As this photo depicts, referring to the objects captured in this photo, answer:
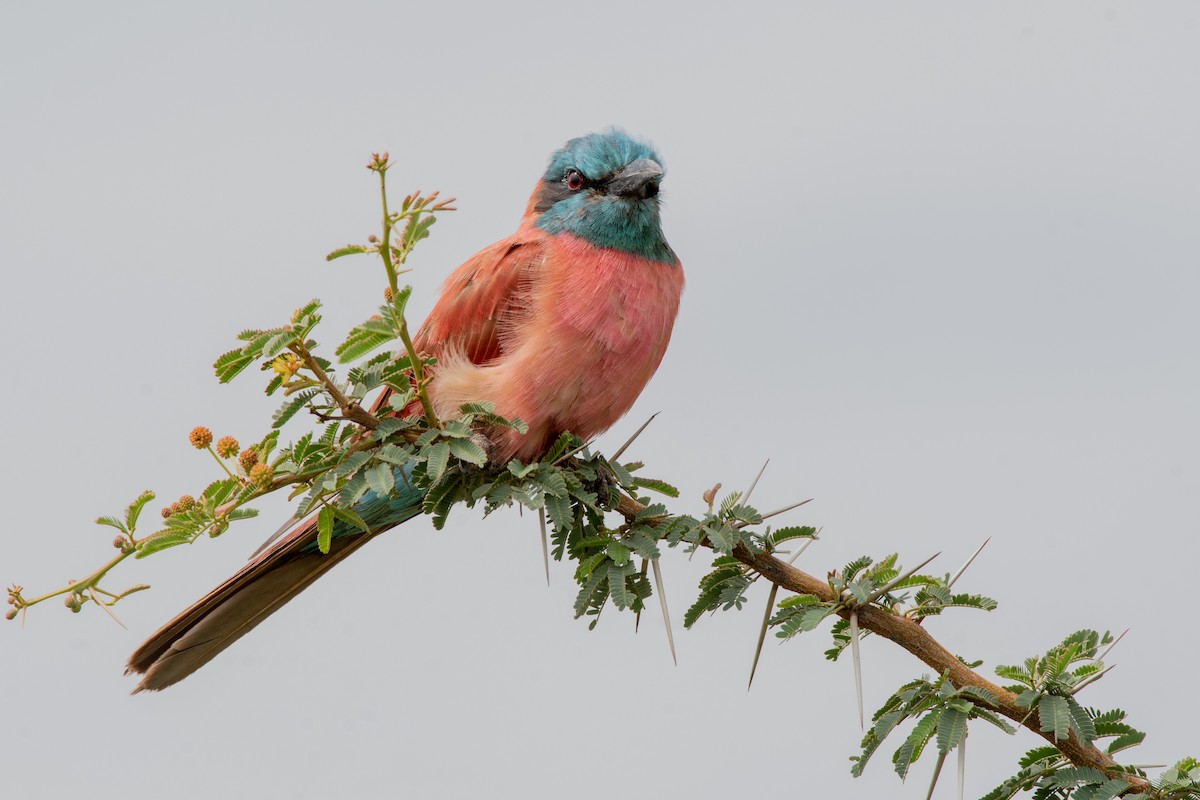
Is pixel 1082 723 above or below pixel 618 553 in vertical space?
below

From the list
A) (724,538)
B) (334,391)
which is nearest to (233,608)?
(334,391)

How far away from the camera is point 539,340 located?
205 inches

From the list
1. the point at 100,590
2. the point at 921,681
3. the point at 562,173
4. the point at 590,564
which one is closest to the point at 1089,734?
the point at 921,681

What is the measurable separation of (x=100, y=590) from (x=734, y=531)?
181 centimetres

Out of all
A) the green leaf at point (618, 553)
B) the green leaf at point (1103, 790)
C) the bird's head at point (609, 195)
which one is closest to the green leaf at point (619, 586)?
the green leaf at point (618, 553)

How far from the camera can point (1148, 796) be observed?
3355mm

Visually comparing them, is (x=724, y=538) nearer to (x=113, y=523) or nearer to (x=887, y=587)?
(x=887, y=587)

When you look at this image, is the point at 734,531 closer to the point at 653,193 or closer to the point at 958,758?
the point at 958,758

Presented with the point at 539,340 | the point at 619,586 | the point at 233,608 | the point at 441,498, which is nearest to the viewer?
the point at 619,586

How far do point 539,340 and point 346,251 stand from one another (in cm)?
194

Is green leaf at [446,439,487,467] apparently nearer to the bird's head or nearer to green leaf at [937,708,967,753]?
green leaf at [937,708,967,753]

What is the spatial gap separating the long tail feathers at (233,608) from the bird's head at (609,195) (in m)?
1.74

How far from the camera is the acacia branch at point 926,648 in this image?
11.5ft

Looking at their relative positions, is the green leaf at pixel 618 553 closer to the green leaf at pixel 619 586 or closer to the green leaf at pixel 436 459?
the green leaf at pixel 619 586
